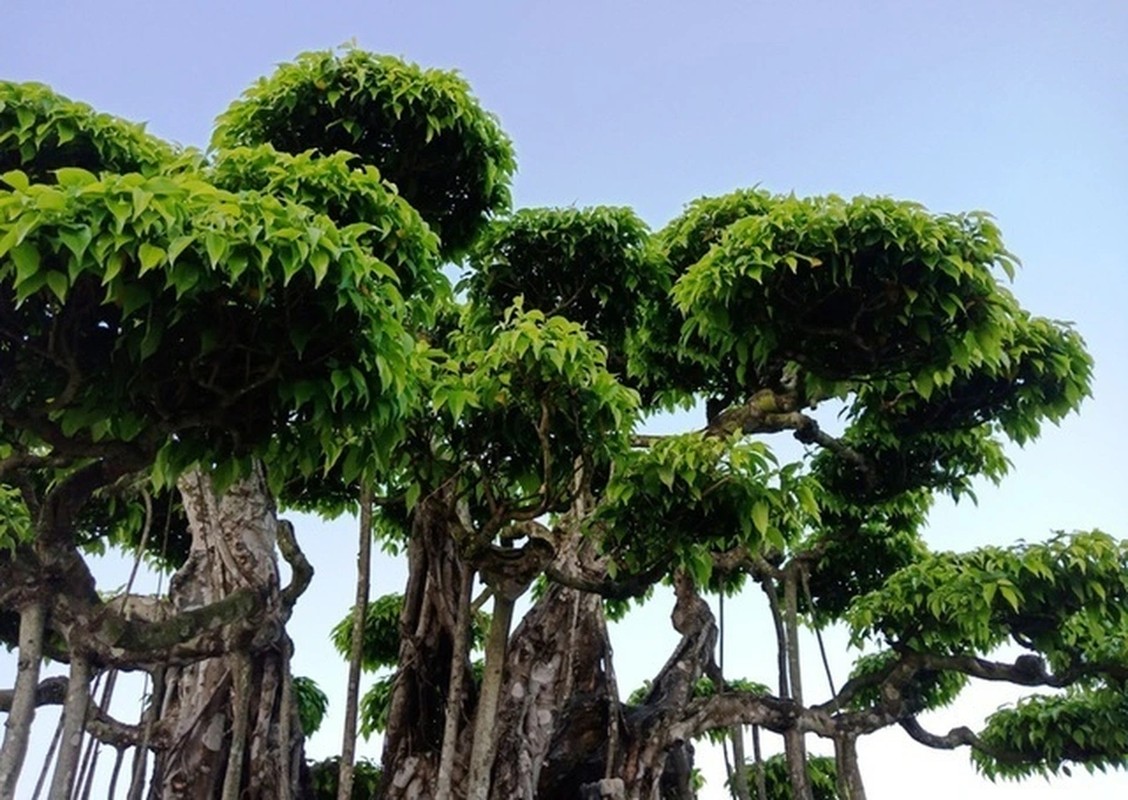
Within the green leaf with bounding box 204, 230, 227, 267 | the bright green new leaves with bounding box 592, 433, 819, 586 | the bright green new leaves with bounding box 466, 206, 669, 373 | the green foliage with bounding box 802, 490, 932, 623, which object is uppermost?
the bright green new leaves with bounding box 466, 206, 669, 373

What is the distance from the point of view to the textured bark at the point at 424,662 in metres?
4.18

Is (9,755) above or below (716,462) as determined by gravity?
below

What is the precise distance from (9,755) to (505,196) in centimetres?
281

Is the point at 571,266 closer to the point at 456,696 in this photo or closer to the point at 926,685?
the point at 456,696

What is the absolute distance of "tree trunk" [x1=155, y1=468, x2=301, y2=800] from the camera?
12.4ft

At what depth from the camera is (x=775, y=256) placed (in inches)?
133

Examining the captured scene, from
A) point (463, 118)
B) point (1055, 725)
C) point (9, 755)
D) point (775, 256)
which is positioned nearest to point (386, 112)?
point (463, 118)

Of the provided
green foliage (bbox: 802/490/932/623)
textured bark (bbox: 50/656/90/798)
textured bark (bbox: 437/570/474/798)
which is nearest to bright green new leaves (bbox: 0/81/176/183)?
textured bark (bbox: 50/656/90/798)

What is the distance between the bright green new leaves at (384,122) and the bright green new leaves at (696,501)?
1507 millimetres

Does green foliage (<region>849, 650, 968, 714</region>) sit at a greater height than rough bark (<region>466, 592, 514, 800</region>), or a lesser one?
greater

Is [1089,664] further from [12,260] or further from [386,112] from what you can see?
[12,260]

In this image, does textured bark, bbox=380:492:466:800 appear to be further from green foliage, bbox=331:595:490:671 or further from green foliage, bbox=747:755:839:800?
green foliage, bbox=747:755:839:800

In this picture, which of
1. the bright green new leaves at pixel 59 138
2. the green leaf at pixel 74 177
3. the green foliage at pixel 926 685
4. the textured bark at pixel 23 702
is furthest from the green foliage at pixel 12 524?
the green foliage at pixel 926 685

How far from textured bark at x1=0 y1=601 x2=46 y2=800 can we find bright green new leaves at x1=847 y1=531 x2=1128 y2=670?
3591 millimetres
